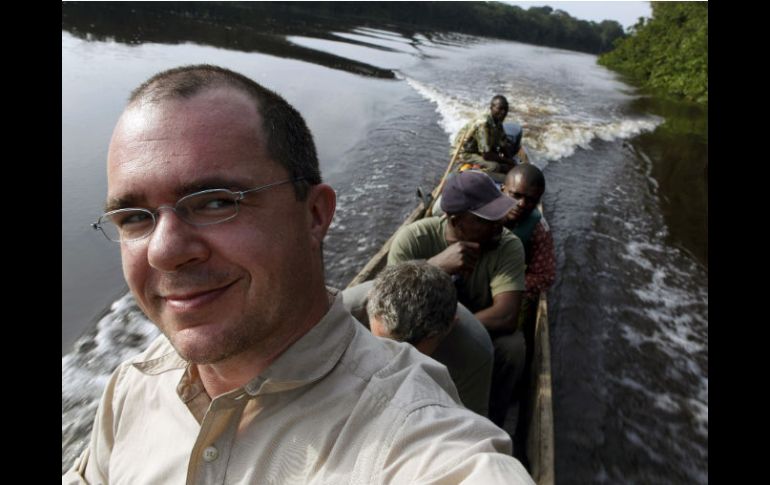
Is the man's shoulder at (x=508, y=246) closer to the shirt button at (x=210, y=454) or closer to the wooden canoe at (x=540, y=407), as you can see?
the wooden canoe at (x=540, y=407)

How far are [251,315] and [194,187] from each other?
294 millimetres

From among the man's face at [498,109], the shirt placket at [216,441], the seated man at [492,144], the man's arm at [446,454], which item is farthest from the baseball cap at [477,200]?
the man's face at [498,109]

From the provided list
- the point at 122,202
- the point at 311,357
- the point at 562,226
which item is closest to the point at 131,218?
the point at 122,202

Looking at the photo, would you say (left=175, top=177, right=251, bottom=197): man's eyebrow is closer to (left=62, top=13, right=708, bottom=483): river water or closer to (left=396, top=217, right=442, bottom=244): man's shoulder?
(left=396, top=217, right=442, bottom=244): man's shoulder

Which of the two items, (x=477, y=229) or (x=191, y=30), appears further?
(x=191, y=30)

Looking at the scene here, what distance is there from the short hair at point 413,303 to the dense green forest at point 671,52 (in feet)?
80.8

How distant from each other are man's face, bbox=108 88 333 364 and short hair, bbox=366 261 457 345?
911 mm

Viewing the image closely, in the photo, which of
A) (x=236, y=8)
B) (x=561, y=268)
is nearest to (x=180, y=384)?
(x=561, y=268)

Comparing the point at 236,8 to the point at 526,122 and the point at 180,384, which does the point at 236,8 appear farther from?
the point at 180,384

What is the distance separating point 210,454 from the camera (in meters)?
1.04

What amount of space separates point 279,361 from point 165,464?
373 mm

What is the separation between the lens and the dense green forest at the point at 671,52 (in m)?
23.5

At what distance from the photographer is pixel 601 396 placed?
4.52m

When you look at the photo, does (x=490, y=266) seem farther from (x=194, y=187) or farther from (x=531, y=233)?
(x=194, y=187)
